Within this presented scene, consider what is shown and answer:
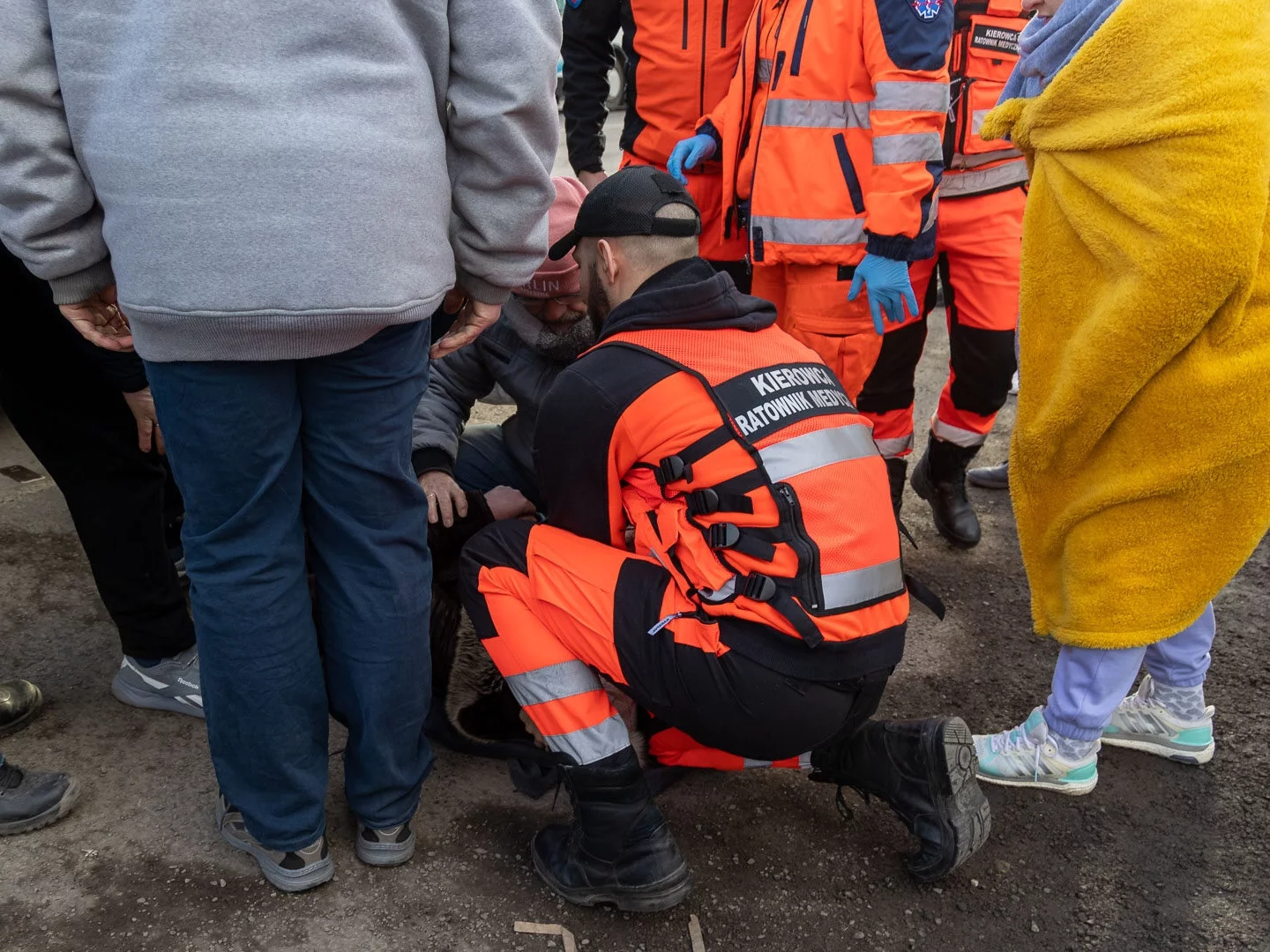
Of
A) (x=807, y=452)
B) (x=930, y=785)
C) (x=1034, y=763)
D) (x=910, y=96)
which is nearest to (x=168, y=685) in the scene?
(x=807, y=452)

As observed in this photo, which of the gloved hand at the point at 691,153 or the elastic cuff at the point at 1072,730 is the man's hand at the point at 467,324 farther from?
the elastic cuff at the point at 1072,730

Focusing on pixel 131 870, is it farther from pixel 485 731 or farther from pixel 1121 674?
pixel 1121 674

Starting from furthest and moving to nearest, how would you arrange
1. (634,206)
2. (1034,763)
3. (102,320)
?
(1034,763) → (634,206) → (102,320)

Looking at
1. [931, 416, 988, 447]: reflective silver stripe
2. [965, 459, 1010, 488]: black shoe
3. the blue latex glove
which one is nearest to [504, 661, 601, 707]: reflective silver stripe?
the blue latex glove

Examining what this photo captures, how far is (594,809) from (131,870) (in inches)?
35.2

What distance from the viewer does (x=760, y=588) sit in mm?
1780

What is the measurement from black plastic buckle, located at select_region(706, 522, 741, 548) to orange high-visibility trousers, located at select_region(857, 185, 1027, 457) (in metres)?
1.39

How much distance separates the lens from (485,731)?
7.54ft

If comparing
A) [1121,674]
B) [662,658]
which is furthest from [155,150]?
[1121,674]

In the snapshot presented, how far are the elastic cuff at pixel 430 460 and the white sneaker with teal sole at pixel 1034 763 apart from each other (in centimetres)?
138

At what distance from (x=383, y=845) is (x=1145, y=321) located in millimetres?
1705

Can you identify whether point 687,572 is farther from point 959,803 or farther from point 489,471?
point 489,471

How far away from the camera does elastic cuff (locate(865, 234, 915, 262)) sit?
2676 millimetres

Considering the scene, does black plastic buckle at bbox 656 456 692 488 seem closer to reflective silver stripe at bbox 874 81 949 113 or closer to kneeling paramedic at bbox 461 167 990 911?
kneeling paramedic at bbox 461 167 990 911
